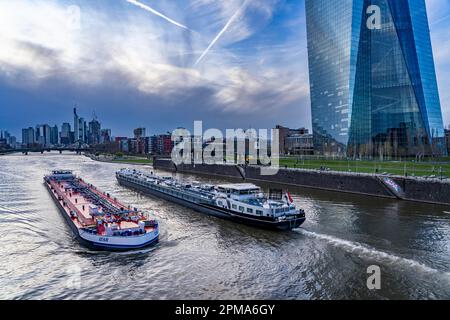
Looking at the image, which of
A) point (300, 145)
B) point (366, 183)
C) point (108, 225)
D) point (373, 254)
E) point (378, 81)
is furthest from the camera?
point (300, 145)

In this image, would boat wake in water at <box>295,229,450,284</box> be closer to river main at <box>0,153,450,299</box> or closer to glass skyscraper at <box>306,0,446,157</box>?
river main at <box>0,153,450,299</box>

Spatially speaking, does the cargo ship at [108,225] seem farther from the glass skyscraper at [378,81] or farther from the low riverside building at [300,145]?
the low riverside building at [300,145]

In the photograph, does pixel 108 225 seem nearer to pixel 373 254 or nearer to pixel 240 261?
pixel 240 261

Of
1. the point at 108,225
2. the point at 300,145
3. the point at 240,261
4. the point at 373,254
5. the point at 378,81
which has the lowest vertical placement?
the point at 240,261

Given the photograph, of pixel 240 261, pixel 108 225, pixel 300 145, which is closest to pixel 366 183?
pixel 240 261

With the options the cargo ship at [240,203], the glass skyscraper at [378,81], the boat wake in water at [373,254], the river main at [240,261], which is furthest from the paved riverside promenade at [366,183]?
the glass skyscraper at [378,81]
